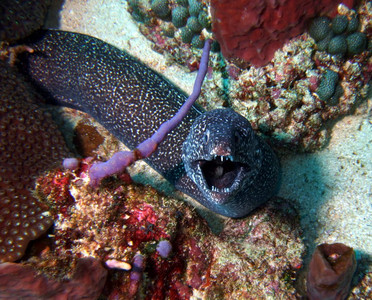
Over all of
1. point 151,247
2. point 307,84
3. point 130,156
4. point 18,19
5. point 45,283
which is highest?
point 307,84

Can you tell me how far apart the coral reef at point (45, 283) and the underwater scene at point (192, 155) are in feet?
0.04

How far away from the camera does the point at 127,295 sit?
2547mm

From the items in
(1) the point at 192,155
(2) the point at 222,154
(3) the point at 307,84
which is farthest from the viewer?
(3) the point at 307,84

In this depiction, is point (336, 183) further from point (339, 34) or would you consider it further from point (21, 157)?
point (21, 157)

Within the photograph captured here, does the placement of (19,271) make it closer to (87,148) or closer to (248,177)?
(248,177)

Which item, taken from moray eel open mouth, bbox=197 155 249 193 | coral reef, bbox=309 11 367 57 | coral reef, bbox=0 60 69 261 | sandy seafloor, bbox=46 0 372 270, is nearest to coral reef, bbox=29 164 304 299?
coral reef, bbox=0 60 69 261

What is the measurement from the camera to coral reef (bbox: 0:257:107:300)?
2117mm

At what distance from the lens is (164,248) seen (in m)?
2.70

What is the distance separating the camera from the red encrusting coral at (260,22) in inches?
134

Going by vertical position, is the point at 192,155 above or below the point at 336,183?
below

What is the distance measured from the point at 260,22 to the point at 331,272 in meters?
3.24

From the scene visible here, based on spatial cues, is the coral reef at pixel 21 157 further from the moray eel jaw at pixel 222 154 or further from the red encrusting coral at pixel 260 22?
the red encrusting coral at pixel 260 22

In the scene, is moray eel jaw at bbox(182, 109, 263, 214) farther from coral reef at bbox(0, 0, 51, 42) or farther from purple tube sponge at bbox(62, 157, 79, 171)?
coral reef at bbox(0, 0, 51, 42)

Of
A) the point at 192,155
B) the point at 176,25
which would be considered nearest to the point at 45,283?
the point at 192,155
